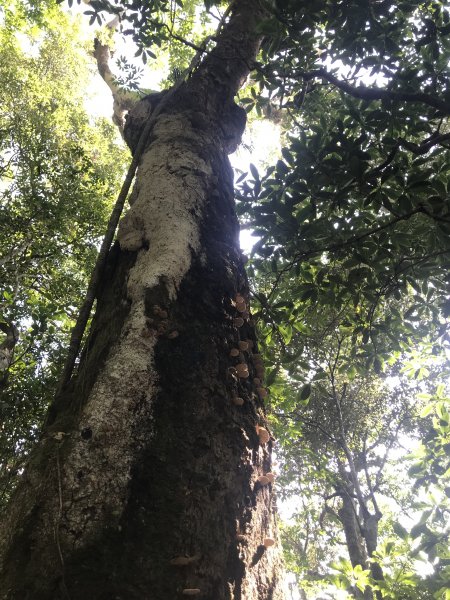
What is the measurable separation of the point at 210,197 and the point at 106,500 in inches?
62.5

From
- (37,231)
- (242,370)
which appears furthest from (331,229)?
(37,231)

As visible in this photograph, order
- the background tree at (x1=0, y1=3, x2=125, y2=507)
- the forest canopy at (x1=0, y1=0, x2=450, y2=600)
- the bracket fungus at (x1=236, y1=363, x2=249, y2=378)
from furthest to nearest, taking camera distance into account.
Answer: the background tree at (x1=0, y1=3, x2=125, y2=507)
the forest canopy at (x1=0, y1=0, x2=450, y2=600)
the bracket fungus at (x1=236, y1=363, x2=249, y2=378)

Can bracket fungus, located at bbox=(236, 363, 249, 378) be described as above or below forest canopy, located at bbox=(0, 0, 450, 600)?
below

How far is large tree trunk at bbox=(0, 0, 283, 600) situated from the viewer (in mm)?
957

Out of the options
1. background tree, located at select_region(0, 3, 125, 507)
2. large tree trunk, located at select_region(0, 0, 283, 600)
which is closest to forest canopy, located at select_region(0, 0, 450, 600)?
background tree, located at select_region(0, 3, 125, 507)

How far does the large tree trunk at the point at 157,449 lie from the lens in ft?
3.14

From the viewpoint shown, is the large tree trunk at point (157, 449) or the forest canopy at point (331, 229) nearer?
the large tree trunk at point (157, 449)

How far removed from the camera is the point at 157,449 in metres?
1.17

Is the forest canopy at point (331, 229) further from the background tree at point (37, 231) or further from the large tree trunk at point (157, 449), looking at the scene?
the large tree trunk at point (157, 449)

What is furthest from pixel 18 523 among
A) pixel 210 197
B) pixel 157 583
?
pixel 210 197

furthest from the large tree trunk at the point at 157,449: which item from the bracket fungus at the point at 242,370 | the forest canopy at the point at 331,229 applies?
the forest canopy at the point at 331,229

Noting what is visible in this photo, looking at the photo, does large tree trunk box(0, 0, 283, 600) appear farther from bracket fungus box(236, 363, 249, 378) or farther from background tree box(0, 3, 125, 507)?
background tree box(0, 3, 125, 507)

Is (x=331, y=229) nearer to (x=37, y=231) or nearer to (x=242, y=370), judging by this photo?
(x=242, y=370)

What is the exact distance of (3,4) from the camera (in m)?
9.98
